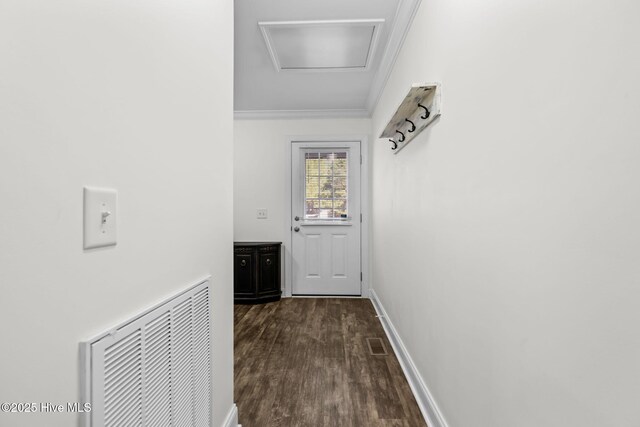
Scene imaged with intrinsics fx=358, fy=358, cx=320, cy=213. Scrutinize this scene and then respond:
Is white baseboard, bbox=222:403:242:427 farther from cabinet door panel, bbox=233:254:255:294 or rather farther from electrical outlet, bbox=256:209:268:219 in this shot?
electrical outlet, bbox=256:209:268:219

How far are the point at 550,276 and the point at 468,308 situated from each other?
1.72 ft

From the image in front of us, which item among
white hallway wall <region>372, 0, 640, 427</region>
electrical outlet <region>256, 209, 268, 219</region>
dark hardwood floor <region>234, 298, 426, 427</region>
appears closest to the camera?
white hallway wall <region>372, 0, 640, 427</region>

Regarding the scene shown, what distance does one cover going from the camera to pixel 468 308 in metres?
1.33

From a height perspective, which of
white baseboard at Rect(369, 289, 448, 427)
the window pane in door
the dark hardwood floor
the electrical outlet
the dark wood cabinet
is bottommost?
the dark hardwood floor

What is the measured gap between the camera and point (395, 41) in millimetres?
2561

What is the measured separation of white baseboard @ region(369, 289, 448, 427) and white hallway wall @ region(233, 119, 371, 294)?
2.06m

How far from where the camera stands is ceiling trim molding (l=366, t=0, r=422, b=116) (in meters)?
2.15

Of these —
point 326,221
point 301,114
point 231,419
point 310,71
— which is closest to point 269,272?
point 326,221

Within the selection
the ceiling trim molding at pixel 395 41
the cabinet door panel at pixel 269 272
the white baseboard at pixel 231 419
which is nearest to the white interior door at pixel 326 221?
the cabinet door panel at pixel 269 272

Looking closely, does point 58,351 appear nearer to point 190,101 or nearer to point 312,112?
point 190,101

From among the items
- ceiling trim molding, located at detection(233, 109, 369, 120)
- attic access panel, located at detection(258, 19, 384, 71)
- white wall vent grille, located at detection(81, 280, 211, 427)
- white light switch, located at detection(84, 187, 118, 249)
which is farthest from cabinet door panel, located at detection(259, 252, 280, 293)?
white light switch, located at detection(84, 187, 118, 249)

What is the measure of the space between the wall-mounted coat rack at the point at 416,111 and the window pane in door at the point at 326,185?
2.03 m

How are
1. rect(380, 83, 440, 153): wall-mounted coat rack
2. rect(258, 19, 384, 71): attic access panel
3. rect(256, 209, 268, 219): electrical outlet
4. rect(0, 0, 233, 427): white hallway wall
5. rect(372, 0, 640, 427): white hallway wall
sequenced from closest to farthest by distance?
1. rect(0, 0, 233, 427): white hallway wall
2. rect(372, 0, 640, 427): white hallway wall
3. rect(380, 83, 440, 153): wall-mounted coat rack
4. rect(258, 19, 384, 71): attic access panel
5. rect(256, 209, 268, 219): electrical outlet

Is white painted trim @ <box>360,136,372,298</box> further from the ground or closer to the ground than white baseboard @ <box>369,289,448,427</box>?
further from the ground
